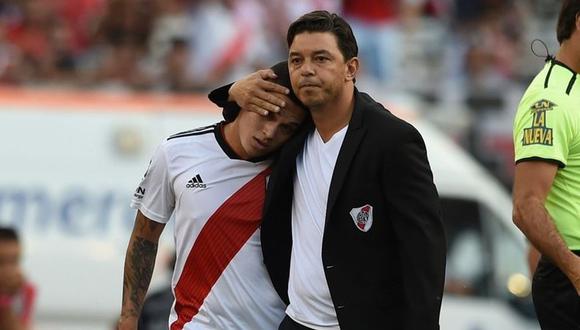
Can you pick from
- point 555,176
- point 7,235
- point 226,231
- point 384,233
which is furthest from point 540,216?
point 7,235

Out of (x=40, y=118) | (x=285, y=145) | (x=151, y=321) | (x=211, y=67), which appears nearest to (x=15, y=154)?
(x=40, y=118)

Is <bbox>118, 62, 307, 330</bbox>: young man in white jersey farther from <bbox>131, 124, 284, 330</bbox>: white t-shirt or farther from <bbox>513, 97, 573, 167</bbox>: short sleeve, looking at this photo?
<bbox>513, 97, 573, 167</bbox>: short sleeve

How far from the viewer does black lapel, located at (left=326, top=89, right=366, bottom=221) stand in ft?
18.3

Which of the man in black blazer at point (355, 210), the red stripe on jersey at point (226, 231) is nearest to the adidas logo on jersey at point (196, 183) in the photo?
the red stripe on jersey at point (226, 231)

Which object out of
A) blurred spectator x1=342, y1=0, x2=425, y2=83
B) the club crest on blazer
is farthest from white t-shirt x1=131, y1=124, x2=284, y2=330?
blurred spectator x1=342, y1=0, x2=425, y2=83

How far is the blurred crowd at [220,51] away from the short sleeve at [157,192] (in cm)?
695

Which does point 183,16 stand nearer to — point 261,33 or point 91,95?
point 261,33

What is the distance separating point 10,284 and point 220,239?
2.86 m

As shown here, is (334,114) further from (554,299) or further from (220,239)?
(554,299)

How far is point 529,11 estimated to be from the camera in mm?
16812

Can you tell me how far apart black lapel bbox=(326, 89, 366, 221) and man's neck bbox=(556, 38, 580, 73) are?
894 millimetres

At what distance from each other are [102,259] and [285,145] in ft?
18.7

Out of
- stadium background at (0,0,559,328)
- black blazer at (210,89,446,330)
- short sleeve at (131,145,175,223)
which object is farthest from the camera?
stadium background at (0,0,559,328)

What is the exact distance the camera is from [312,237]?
5.69 metres
